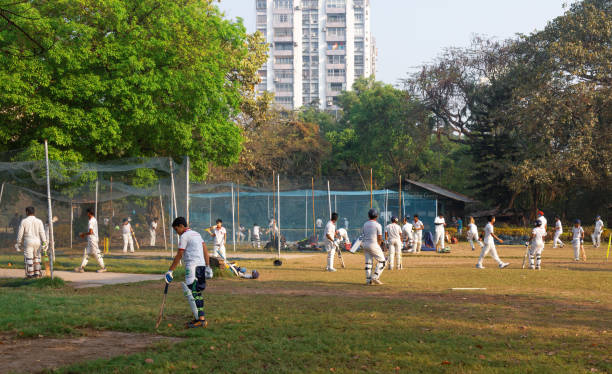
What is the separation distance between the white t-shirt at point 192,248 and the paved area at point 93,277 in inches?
273

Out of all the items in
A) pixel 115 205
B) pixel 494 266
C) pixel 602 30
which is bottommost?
pixel 494 266

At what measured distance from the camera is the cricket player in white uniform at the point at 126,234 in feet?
79.8

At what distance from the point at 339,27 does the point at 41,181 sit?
375ft

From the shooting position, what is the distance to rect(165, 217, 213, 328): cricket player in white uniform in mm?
9312

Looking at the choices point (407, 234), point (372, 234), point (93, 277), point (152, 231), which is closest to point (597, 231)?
point (407, 234)

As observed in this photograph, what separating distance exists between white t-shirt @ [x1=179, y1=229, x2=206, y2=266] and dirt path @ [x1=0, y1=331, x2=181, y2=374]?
4.25 feet

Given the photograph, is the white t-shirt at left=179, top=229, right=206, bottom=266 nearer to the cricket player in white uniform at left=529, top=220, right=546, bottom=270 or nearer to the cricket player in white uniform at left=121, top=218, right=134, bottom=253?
the cricket player in white uniform at left=529, top=220, right=546, bottom=270

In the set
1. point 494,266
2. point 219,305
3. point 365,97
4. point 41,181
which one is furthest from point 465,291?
point 365,97

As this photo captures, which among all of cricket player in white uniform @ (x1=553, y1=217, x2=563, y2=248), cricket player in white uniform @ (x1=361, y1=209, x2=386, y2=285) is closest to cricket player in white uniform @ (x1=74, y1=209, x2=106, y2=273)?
cricket player in white uniform @ (x1=361, y1=209, x2=386, y2=285)

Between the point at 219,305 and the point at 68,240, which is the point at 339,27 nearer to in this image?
the point at 68,240

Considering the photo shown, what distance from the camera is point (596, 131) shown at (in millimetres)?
38781

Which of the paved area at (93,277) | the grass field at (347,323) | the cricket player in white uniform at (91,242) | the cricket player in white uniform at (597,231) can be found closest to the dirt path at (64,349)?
the grass field at (347,323)

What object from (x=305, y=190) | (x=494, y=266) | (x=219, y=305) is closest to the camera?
(x=219, y=305)

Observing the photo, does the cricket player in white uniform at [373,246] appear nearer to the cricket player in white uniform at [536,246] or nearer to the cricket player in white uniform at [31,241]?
the cricket player in white uniform at [536,246]
